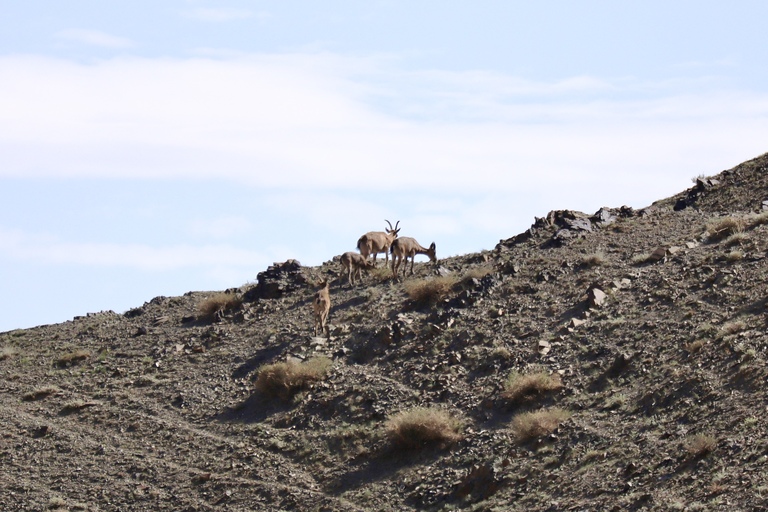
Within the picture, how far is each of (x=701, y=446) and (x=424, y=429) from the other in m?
5.91

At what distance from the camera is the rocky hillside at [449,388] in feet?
72.7

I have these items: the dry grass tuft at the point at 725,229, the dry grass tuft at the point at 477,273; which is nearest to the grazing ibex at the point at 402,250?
the dry grass tuft at the point at 477,273

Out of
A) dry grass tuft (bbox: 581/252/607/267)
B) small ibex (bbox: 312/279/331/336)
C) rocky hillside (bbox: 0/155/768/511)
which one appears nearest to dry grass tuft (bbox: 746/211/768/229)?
rocky hillside (bbox: 0/155/768/511)

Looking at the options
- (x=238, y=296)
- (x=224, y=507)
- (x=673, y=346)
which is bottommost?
(x=224, y=507)

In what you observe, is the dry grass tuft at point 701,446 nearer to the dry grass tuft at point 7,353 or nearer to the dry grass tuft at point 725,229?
the dry grass tuft at point 725,229

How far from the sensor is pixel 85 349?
1339 inches

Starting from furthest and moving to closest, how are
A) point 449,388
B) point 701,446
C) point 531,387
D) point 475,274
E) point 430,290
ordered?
point 475,274 < point 430,290 < point 449,388 < point 531,387 < point 701,446

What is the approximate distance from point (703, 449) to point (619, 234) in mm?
13599

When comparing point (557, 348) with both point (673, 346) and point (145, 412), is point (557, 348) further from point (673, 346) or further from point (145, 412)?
point (145, 412)

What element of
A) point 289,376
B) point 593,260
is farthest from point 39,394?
point 593,260

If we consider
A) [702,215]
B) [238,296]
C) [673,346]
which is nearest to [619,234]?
[702,215]

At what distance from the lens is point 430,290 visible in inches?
1219

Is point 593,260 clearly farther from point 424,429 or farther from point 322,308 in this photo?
point 424,429

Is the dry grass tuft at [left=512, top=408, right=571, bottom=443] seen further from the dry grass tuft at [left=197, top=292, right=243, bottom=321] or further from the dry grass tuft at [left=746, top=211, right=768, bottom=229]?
the dry grass tuft at [left=197, top=292, right=243, bottom=321]
